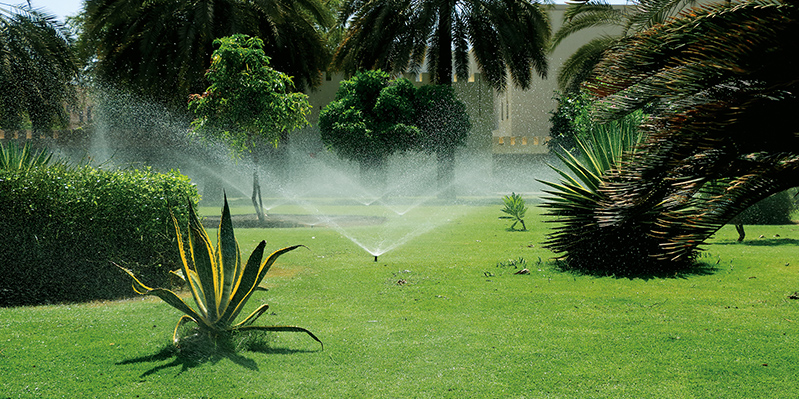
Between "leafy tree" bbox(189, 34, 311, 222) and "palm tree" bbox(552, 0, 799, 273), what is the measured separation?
10.6 m

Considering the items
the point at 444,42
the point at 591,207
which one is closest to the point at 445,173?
the point at 444,42

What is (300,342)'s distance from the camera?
14.6ft

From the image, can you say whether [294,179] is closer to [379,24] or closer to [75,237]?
[379,24]

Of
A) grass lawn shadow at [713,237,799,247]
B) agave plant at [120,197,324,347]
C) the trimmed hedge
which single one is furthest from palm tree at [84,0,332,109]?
agave plant at [120,197,324,347]

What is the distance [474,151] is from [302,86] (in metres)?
12.2

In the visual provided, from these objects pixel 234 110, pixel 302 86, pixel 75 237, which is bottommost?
pixel 75 237

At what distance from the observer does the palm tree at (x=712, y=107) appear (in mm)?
3453

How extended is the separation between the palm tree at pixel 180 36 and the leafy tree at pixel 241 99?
4.70 m

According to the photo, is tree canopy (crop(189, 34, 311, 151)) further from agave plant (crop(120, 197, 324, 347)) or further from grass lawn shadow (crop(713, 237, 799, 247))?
agave plant (crop(120, 197, 324, 347))

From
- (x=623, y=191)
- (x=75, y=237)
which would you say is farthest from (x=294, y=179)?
(x=623, y=191)

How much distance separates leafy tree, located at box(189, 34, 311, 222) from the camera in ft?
44.3

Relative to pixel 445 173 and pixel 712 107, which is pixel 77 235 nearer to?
pixel 712 107

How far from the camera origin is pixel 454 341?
440 centimetres

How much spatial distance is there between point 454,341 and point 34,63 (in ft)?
58.8
